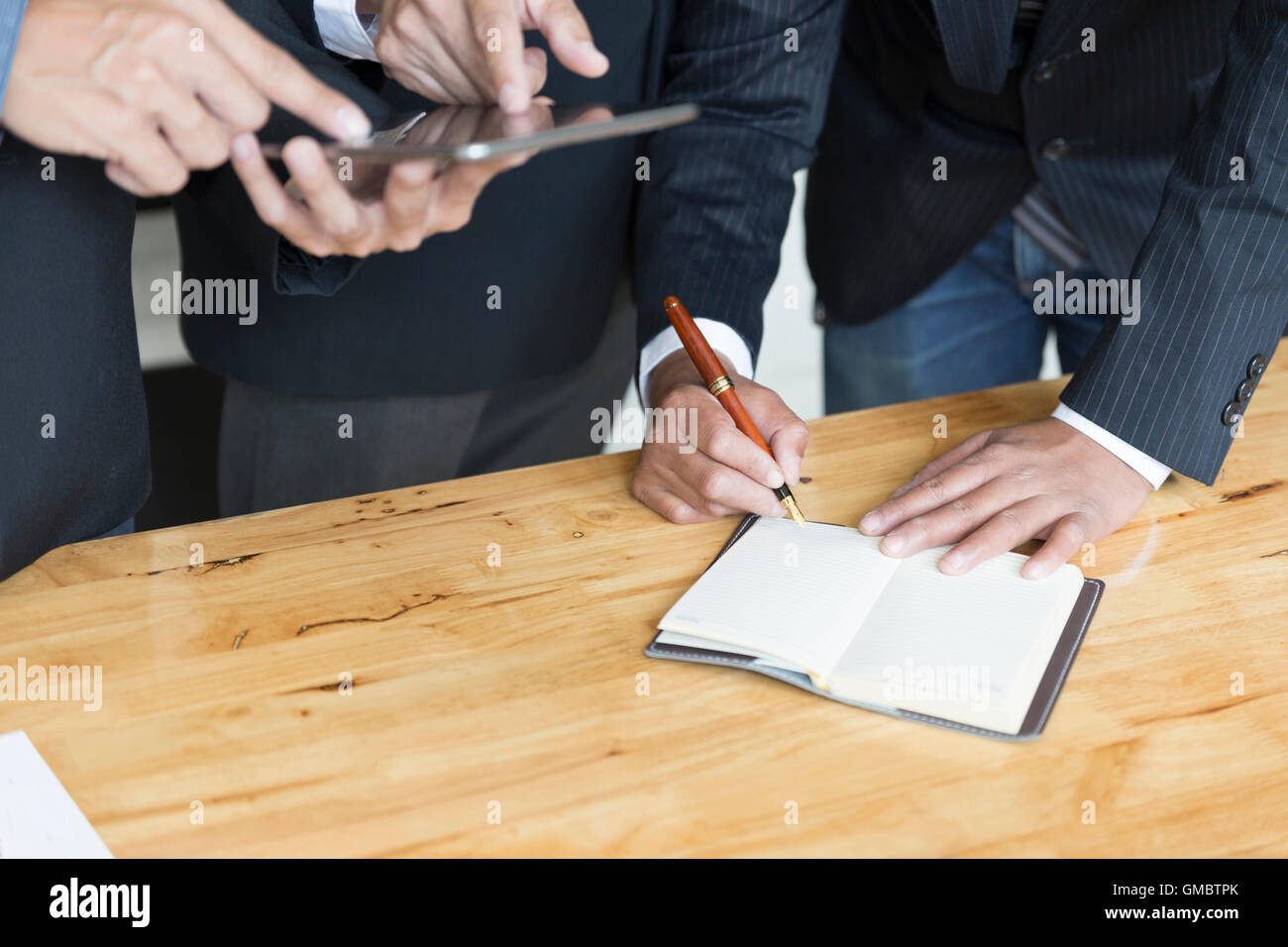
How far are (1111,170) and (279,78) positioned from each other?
1233mm

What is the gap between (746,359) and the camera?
1454 millimetres

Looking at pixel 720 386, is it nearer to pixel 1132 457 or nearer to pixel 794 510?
pixel 794 510

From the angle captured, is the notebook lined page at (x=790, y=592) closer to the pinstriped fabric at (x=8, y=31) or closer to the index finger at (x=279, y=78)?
the index finger at (x=279, y=78)

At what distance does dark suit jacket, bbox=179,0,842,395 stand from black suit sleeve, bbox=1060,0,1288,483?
1.57 feet

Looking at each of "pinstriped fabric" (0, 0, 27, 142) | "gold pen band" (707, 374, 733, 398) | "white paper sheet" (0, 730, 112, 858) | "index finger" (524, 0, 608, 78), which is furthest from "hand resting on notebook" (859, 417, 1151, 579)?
"pinstriped fabric" (0, 0, 27, 142)

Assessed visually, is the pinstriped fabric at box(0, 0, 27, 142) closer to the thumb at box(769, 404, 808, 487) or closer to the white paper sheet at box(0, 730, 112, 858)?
the white paper sheet at box(0, 730, 112, 858)

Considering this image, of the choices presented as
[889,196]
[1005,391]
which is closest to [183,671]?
[1005,391]

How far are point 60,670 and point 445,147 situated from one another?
1.72ft

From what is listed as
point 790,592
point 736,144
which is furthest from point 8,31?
point 736,144

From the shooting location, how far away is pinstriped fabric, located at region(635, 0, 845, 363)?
152 centimetres

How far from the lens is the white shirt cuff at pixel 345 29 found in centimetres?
123

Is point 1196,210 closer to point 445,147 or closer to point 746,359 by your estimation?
point 746,359

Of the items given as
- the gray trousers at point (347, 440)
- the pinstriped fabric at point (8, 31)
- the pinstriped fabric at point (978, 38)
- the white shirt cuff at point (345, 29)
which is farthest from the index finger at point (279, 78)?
the pinstriped fabric at point (978, 38)

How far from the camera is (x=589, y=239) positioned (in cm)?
162
